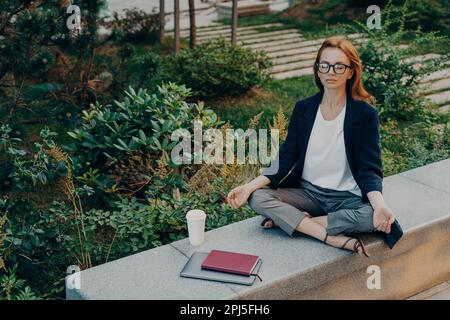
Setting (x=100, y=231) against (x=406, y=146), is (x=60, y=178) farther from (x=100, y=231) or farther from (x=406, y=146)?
(x=406, y=146)

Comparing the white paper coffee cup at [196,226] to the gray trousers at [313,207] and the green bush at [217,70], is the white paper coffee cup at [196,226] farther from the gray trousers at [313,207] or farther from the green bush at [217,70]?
the green bush at [217,70]

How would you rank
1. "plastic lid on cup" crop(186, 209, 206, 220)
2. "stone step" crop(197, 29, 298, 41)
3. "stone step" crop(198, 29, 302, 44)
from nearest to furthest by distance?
"plastic lid on cup" crop(186, 209, 206, 220) < "stone step" crop(198, 29, 302, 44) < "stone step" crop(197, 29, 298, 41)

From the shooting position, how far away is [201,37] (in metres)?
11.9

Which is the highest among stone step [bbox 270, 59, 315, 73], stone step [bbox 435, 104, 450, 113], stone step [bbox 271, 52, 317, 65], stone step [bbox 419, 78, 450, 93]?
stone step [bbox 271, 52, 317, 65]

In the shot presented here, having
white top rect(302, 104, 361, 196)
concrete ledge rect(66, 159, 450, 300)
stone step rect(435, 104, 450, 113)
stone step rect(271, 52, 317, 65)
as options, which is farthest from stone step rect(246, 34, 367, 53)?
white top rect(302, 104, 361, 196)

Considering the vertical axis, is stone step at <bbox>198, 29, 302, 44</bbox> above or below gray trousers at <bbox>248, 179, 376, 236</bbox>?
below

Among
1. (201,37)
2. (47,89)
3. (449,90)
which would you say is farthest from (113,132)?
(201,37)

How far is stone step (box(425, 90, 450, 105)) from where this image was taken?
8312mm

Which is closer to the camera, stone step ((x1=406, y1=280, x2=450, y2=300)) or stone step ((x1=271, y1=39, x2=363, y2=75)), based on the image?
stone step ((x1=406, y1=280, x2=450, y2=300))

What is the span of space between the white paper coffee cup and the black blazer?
55cm

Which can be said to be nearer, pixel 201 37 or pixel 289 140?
pixel 289 140

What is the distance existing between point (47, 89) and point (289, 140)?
3069 millimetres

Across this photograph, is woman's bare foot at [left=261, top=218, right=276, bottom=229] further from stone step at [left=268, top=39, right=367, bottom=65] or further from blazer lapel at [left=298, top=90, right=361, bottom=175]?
stone step at [left=268, top=39, right=367, bottom=65]

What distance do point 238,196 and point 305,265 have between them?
26.4 inches
